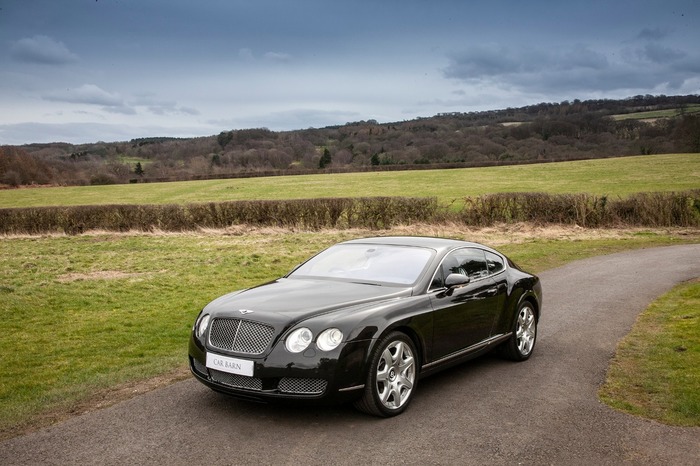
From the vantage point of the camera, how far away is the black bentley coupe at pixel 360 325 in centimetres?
570

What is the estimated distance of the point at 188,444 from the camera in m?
5.34

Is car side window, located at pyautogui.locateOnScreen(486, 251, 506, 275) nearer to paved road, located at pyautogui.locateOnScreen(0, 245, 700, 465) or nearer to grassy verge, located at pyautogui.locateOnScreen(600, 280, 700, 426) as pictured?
paved road, located at pyautogui.locateOnScreen(0, 245, 700, 465)

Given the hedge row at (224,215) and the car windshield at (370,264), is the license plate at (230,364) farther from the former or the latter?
the hedge row at (224,215)

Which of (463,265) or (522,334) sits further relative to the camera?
(522,334)

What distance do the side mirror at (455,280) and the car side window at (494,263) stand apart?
1166 mm

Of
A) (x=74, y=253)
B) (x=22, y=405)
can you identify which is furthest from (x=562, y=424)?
(x=74, y=253)

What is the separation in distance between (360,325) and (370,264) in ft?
5.16

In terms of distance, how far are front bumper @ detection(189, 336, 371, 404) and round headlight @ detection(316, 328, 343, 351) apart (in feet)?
0.15

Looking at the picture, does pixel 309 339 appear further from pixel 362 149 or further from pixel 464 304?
pixel 362 149

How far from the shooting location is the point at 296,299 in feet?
20.8

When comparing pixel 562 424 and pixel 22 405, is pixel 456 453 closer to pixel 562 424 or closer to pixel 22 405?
pixel 562 424

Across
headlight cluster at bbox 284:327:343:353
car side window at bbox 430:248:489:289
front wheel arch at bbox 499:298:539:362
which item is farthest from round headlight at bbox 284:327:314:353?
front wheel arch at bbox 499:298:539:362

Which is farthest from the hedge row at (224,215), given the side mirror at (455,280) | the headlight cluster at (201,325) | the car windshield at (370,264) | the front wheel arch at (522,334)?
the headlight cluster at (201,325)

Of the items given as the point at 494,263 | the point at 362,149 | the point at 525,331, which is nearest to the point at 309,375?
the point at 494,263
